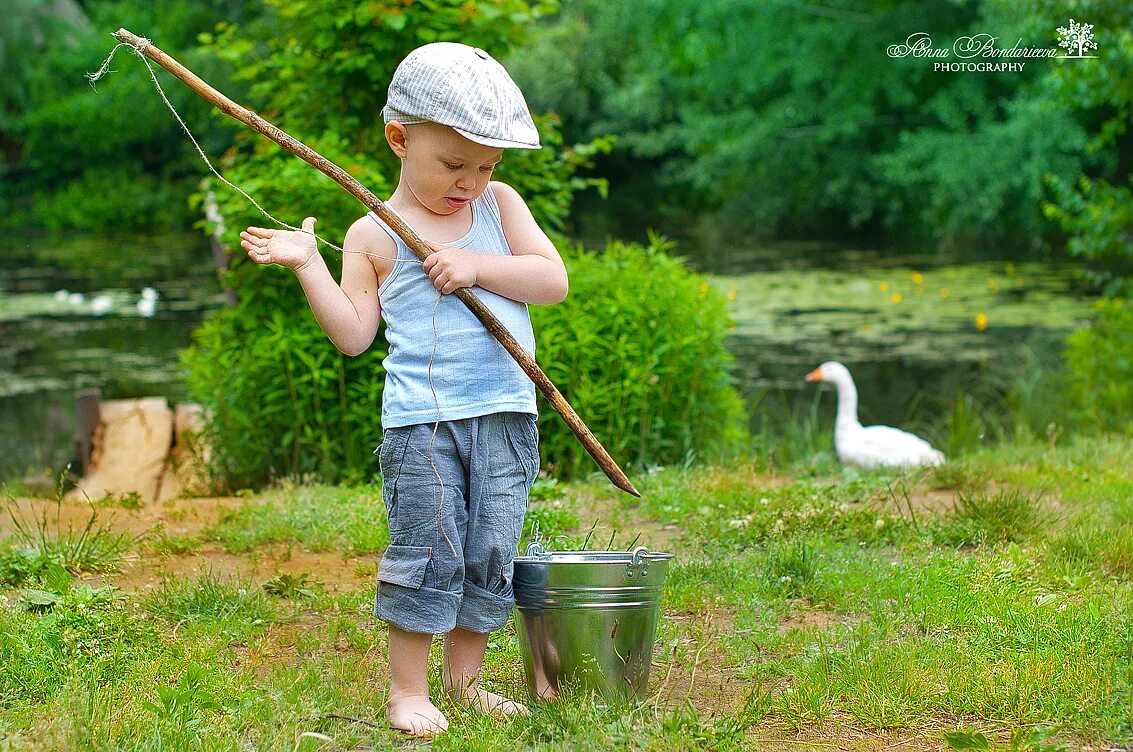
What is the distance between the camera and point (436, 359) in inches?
109

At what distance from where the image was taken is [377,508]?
4766 mm

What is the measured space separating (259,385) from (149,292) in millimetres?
9050

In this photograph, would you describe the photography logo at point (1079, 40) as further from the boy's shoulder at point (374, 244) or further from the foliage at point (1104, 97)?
the boy's shoulder at point (374, 244)

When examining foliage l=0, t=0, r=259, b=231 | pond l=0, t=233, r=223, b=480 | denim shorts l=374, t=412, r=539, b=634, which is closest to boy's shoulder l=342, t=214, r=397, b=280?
denim shorts l=374, t=412, r=539, b=634

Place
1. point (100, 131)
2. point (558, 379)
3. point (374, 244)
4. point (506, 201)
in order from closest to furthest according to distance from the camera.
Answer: point (374, 244)
point (506, 201)
point (558, 379)
point (100, 131)

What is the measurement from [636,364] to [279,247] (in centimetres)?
366

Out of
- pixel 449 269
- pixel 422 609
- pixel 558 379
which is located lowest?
pixel 422 609

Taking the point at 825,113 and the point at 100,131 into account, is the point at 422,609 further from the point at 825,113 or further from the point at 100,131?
the point at 100,131

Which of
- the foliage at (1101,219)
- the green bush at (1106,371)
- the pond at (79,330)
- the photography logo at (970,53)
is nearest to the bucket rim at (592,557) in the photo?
the pond at (79,330)

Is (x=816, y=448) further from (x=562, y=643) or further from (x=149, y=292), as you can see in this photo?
(x=149, y=292)

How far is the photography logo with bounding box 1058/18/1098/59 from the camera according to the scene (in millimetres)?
8227

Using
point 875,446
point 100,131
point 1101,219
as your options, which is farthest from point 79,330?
point 100,131

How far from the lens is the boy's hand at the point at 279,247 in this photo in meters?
2.63

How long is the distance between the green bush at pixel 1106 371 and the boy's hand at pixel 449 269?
6.65 meters
